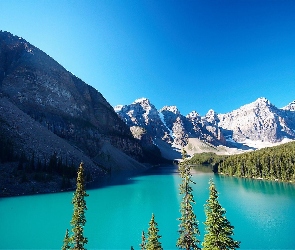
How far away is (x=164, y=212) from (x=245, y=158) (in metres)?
94.9

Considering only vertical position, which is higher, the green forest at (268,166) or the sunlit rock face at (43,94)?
the sunlit rock face at (43,94)

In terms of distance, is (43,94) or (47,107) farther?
(43,94)

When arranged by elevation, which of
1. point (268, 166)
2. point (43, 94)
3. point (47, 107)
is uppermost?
point (43, 94)

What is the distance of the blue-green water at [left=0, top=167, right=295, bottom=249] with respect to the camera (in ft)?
112

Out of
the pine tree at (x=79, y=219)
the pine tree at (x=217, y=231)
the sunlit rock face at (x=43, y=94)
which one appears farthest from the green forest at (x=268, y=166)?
the pine tree at (x=79, y=219)

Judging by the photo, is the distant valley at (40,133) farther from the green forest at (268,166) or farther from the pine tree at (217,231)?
the green forest at (268,166)

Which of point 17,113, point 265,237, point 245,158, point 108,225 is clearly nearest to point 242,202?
point 265,237

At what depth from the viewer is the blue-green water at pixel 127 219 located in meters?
34.1

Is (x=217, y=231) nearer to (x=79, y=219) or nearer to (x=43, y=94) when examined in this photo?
(x=79, y=219)

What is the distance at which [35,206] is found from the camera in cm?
5778

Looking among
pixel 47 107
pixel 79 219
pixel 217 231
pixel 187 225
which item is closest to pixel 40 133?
pixel 47 107

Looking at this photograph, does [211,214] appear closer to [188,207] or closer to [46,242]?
[188,207]

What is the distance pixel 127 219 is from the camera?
47156mm

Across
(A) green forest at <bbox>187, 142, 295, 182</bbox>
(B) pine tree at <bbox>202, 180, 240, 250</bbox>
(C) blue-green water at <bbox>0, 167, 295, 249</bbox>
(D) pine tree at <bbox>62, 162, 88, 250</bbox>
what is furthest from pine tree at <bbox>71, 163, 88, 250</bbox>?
(A) green forest at <bbox>187, 142, 295, 182</bbox>
